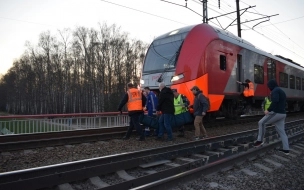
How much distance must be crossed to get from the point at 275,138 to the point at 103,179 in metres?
5.29

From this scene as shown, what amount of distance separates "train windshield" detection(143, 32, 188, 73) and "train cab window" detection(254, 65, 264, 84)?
4.50 meters

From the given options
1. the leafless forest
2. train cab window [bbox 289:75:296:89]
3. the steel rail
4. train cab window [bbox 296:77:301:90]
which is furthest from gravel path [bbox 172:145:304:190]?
the leafless forest

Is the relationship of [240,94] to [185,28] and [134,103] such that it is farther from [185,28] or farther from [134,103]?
[134,103]

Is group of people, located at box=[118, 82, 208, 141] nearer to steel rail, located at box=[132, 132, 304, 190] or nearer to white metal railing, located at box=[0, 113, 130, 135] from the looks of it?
steel rail, located at box=[132, 132, 304, 190]

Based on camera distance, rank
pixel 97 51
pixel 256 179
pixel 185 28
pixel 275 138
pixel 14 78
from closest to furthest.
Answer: pixel 256 179 < pixel 275 138 < pixel 185 28 < pixel 97 51 < pixel 14 78

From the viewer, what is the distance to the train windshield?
28.8 feet

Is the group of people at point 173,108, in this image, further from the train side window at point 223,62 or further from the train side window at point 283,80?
the train side window at point 283,80

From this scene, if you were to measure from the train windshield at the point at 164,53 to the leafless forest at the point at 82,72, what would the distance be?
22.0m

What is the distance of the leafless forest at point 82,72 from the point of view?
35906mm

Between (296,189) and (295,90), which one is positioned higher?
(295,90)

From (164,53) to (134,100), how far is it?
110 inches

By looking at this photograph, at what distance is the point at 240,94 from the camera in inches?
403

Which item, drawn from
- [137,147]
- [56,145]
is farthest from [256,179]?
[56,145]

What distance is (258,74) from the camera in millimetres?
11586
